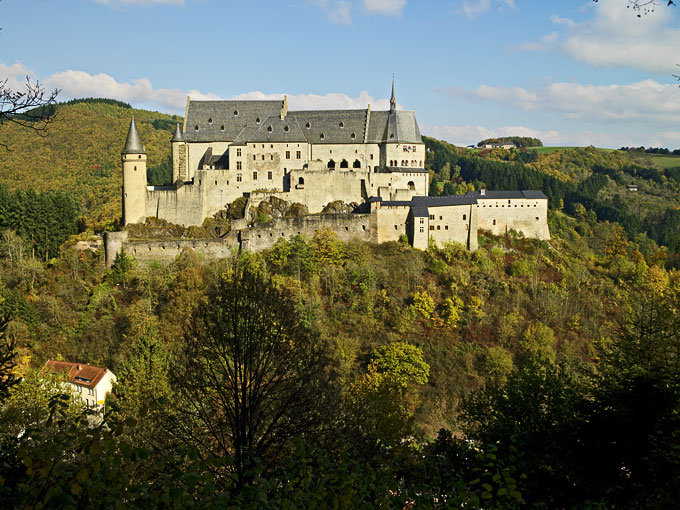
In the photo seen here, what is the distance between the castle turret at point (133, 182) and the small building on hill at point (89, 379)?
1352cm

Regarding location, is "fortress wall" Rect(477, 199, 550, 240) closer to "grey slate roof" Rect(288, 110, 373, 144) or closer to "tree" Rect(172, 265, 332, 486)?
"grey slate roof" Rect(288, 110, 373, 144)

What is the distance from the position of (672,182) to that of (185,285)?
365 feet

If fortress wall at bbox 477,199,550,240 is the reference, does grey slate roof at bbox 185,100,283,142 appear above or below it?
above

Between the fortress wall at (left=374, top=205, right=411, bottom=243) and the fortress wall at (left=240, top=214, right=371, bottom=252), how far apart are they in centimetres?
91

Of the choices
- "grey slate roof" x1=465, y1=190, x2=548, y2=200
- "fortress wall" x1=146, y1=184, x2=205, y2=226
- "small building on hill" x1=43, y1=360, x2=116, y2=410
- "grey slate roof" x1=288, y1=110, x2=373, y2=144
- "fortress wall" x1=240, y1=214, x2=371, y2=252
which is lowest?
"small building on hill" x1=43, y1=360, x2=116, y2=410

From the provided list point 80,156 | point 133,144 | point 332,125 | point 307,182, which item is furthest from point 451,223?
point 80,156

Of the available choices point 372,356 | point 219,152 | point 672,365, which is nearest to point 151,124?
point 219,152

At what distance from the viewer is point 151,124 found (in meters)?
117

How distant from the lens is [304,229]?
147 ft

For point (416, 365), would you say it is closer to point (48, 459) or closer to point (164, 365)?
point (164, 365)

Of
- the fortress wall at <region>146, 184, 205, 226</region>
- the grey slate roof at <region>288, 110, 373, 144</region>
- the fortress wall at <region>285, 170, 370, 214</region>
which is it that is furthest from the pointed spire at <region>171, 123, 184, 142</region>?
the fortress wall at <region>285, 170, 370, 214</region>

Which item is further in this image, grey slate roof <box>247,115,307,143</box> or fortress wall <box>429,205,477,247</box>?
grey slate roof <box>247,115,307,143</box>

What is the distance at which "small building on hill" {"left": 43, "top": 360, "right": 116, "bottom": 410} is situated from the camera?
32.9 metres

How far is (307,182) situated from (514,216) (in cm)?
1595
